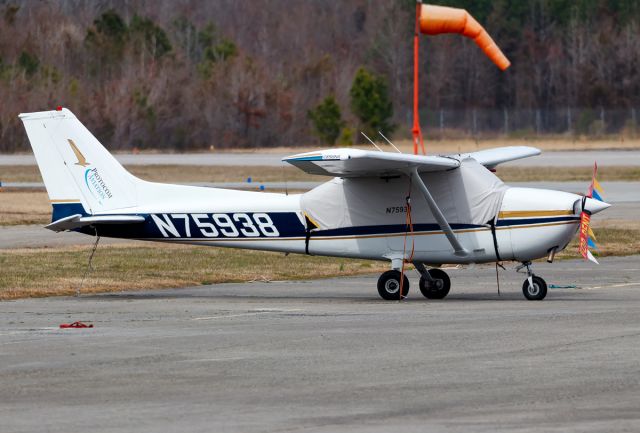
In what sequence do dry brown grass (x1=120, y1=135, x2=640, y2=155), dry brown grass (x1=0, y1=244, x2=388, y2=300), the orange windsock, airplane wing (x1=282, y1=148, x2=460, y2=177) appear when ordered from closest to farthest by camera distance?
airplane wing (x1=282, y1=148, x2=460, y2=177)
dry brown grass (x1=0, y1=244, x2=388, y2=300)
the orange windsock
dry brown grass (x1=120, y1=135, x2=640, y2=155)

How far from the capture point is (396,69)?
103 meters

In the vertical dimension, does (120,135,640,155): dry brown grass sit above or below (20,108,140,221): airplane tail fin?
below

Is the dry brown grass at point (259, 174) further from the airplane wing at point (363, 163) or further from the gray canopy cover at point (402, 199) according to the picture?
the airplane wing at point (363, 163)

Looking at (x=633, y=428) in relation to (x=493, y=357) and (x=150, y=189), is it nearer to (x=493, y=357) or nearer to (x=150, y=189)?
(x=493, y=357)

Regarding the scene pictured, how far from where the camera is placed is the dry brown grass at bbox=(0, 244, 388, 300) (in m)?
19.0

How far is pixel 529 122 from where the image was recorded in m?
87.8

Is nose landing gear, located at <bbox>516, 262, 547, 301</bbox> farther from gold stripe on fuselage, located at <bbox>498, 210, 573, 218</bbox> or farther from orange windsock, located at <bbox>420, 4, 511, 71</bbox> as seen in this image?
orange windsock, located at <bbox>420, 4, 511, 71</bbox>

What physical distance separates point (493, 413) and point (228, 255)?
1497 cm

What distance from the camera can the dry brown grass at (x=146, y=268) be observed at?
1898cm

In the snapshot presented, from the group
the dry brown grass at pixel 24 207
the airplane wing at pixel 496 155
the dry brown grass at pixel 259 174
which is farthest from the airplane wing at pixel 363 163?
the dry brown grass at pixel 259 174

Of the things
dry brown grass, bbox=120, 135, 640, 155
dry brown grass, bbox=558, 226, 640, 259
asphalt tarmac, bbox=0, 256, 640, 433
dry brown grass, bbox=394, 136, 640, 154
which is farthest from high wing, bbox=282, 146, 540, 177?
dry brown grass, bbox=120, 135, 640, 155

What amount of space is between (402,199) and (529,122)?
72.0 m

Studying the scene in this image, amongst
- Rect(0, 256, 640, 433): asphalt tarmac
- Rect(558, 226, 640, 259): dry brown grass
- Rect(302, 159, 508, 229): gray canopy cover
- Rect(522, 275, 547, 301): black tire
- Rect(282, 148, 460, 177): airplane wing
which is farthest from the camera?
Rect(558, 226, 640, 259): dry brown grass

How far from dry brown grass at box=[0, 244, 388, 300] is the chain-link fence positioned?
6084 centimetres
